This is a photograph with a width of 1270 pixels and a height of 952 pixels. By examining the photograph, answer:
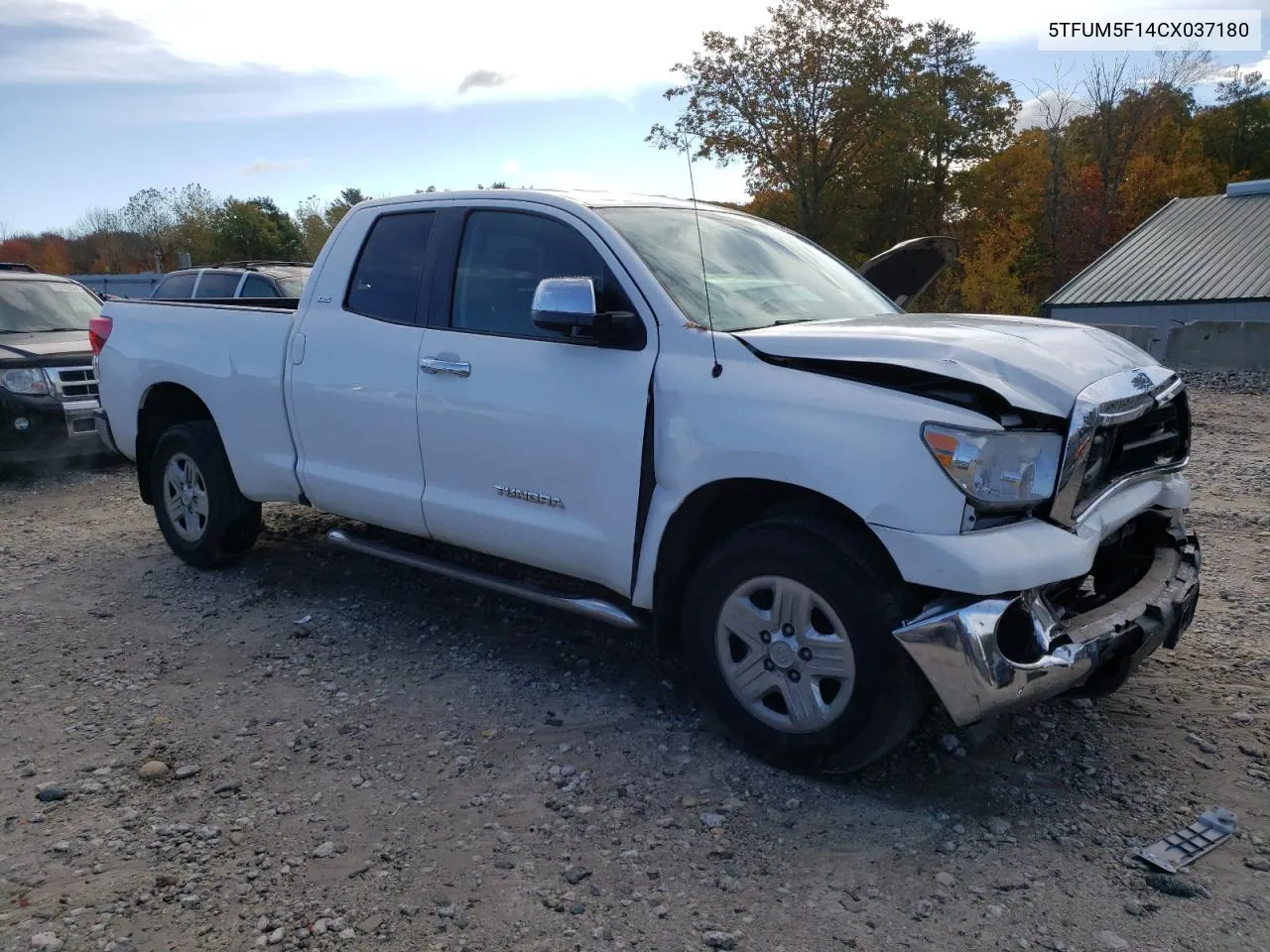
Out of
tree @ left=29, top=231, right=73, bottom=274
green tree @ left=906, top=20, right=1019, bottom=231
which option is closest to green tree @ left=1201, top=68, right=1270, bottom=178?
green tree @ left=906, top=20, right=1019, bottom=231

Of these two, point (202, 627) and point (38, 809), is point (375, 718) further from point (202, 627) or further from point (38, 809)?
point (202, 627)

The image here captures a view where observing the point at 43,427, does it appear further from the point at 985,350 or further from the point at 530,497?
the point at 985,350

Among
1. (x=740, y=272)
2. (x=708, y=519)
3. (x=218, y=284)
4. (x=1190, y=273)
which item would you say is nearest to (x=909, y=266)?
(x=740, y=272)

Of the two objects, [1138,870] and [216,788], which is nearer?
[1138,870]

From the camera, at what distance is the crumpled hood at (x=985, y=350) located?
306 centimetres

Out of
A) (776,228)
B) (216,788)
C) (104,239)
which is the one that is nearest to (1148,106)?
(776,228)

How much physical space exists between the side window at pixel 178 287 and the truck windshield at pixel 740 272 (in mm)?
11303

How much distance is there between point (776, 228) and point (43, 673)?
13.0 feet

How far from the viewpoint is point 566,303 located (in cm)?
360

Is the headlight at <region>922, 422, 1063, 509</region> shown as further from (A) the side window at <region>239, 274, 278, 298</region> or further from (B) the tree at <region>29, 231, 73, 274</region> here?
(B) the tree at <region>29, 231, 73, 274</region>

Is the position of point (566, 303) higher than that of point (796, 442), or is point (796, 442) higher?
point (566, 303)

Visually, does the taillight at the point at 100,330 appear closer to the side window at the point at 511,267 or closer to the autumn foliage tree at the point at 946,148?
the side window at the point at 511,267

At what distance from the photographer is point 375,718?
4.01 meters

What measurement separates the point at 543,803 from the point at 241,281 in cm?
1113
